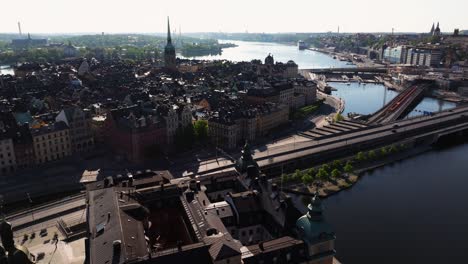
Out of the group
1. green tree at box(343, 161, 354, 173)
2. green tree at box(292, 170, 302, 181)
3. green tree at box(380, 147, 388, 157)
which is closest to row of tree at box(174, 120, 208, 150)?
green tree at box(292, 170, 302, 181)

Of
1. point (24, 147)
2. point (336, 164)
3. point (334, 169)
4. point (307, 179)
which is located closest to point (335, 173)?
point (334, 169)

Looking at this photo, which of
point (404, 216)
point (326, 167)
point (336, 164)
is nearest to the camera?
point (404, 216)

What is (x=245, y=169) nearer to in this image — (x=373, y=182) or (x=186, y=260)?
(x=186, y=260)

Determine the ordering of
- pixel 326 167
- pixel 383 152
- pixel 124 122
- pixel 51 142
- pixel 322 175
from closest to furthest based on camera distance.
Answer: pixel 322 175, pixel 326 167, pixel 51 142, pixel 124 122, pixel 383 152

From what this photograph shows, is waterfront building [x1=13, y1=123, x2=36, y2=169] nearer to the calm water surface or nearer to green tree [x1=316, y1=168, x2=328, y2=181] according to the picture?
green tree [x1=316, y1=168, x2=328, y2=181]

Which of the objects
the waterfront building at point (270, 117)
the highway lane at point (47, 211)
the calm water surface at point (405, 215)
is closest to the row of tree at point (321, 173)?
the calm water surface at point (405, 215)

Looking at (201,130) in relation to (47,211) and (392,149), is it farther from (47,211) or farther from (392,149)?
(392,149)

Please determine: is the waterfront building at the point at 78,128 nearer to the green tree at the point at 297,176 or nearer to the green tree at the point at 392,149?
the green tree at the point at 297,176
